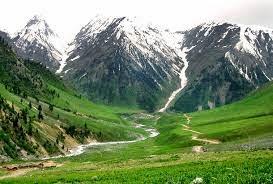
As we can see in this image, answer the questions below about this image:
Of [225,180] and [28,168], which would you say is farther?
[28,168]

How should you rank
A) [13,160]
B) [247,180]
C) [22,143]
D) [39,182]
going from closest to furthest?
[247,180] < [39,182] < [13,160] < [22,143]

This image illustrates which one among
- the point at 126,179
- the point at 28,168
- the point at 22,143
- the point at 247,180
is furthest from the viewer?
the point at 22,143

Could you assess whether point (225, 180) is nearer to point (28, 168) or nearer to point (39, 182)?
point (39, 182)

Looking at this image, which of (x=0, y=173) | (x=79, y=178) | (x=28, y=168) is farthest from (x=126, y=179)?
(x=28, y=168)

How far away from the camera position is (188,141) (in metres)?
Answer: 200

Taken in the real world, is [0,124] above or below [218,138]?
above

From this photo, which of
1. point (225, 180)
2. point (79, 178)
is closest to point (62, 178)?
point (79, 178)

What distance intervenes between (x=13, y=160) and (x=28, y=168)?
1395 inches

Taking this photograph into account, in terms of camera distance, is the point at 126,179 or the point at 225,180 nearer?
the point at 225,180

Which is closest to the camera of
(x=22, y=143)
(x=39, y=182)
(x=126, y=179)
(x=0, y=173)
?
(x=126, y=179)

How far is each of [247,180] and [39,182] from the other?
43.7m

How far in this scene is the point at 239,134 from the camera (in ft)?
628

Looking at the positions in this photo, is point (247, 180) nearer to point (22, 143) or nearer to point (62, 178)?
point (62, 178)

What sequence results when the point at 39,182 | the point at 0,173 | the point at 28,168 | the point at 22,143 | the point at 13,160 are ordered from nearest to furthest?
the point at 39,182 < the point at 0,173 < the point at 28,168 < the point at 13,160 < the point at 22,143
